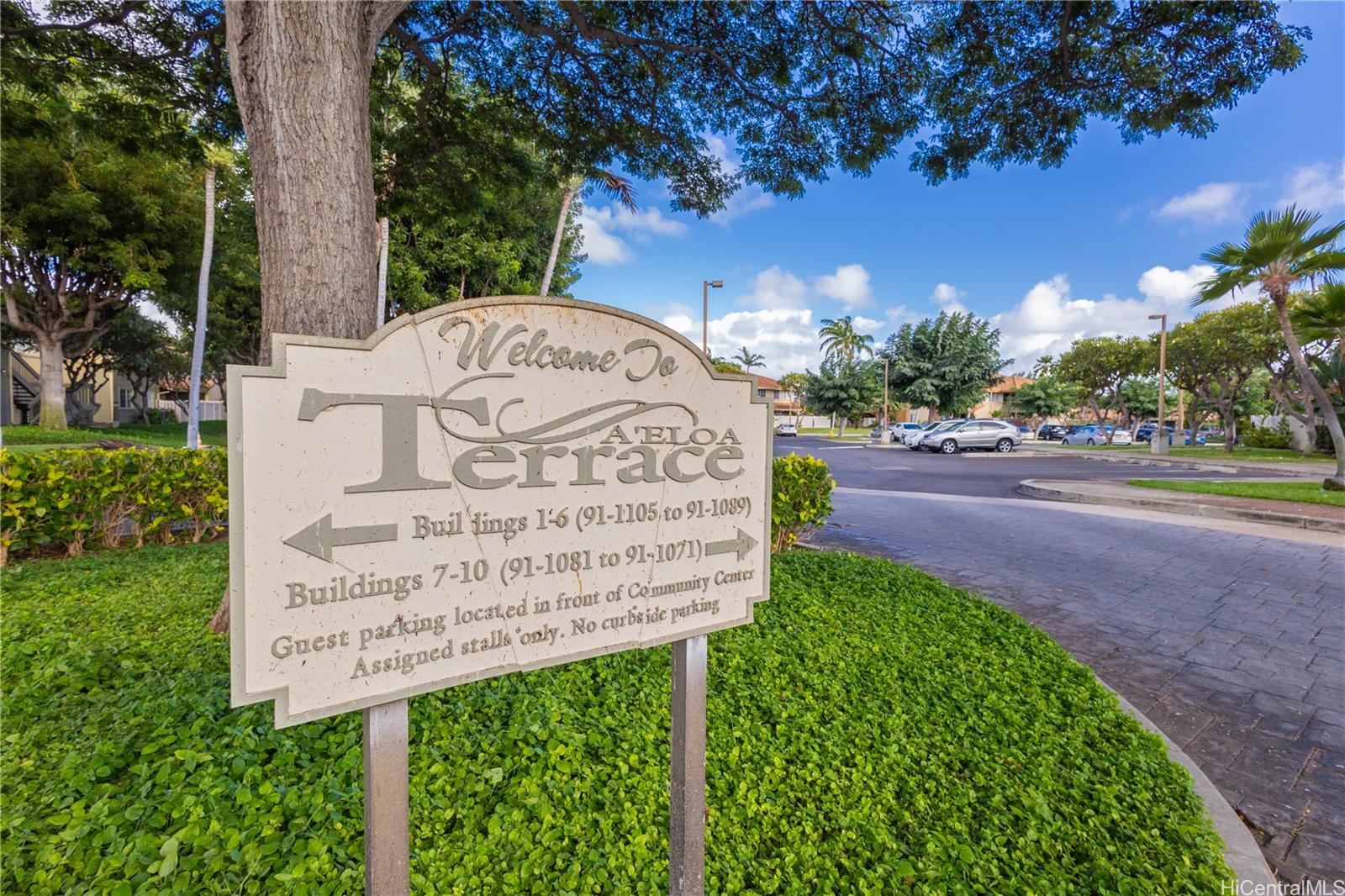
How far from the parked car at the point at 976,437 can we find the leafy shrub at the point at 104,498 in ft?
87.3

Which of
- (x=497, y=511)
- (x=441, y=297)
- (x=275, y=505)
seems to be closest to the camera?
(x=275, y=505)

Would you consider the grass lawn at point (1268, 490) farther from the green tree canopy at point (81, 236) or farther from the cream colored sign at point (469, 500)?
the green tree canopy at point (81, 236)

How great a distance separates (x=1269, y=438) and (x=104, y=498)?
43.0 m

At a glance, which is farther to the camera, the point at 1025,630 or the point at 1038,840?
the point at 1025,630

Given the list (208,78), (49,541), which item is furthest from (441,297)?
(49,541)

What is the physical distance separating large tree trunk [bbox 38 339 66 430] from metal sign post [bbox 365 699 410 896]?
2680 cm

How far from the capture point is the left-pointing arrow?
4.23ft

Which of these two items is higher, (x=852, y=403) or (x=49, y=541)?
(x=852, y=403)

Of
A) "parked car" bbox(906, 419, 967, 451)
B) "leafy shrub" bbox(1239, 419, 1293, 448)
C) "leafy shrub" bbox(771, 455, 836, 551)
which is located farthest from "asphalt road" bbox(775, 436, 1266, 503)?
"leafy shrub" bbox(1239, 419, 1293, 448)

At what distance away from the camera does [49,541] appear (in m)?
5.31

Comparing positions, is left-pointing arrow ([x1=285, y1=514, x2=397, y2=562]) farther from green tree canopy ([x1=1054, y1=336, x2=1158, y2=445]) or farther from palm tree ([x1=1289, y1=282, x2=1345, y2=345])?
green tree canopy ([x1=1054, y1=336, x2=1158, y2=445])

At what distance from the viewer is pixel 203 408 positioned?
50031 millimetres

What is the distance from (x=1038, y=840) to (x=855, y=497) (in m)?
9.89

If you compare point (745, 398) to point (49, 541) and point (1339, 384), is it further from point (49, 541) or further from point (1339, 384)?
point (1339, 384)
